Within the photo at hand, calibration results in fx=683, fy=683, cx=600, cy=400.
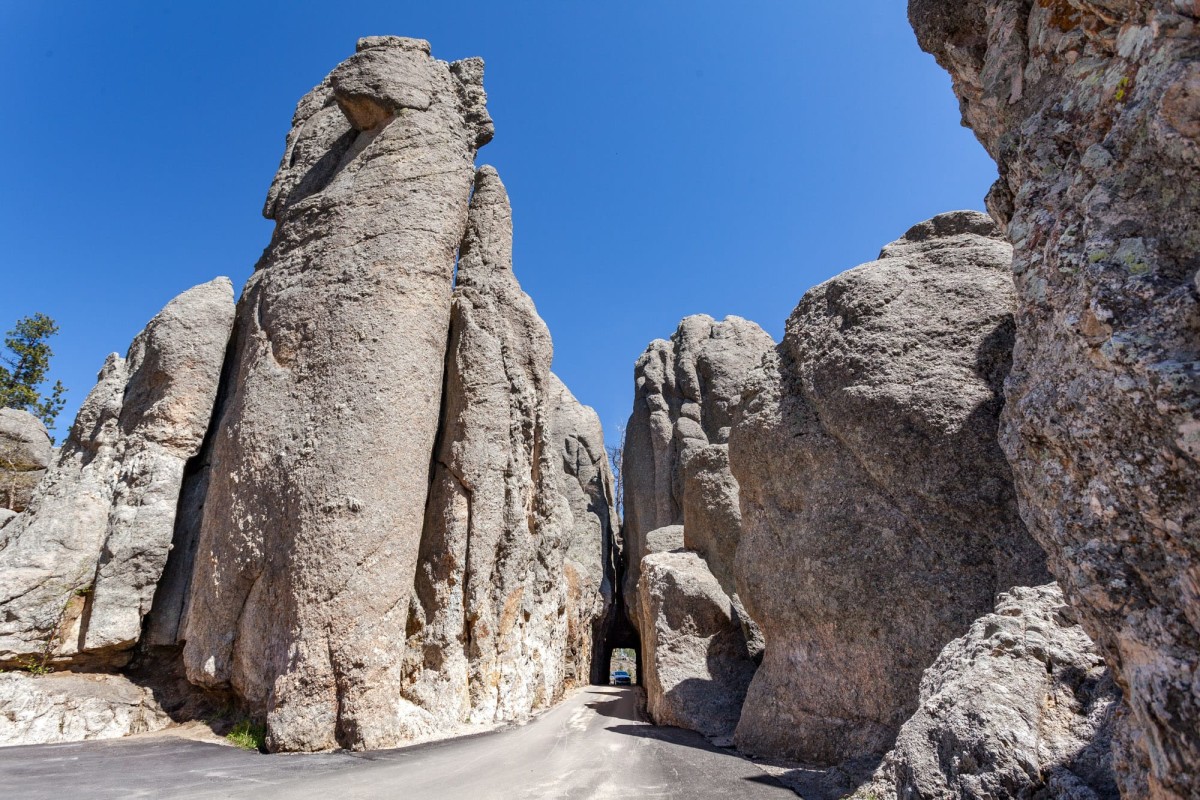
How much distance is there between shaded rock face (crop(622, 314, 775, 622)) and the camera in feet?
68.6

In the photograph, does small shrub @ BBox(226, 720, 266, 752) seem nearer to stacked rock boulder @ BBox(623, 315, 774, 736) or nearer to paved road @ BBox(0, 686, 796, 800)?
paved road @ BBox(0, 686, 796, 800)

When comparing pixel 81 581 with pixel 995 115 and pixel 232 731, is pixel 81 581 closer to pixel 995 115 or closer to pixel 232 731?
pixel 232 731

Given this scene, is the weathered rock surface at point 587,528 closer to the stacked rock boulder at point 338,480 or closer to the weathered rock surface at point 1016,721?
the stacked rock boulder at point 338,480

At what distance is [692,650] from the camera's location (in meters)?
9.07

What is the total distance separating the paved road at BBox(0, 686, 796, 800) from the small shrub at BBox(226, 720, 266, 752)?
18 cm

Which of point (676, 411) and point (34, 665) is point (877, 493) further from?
point (676, 411)

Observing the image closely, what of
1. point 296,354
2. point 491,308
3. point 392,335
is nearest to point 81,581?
point 296,354

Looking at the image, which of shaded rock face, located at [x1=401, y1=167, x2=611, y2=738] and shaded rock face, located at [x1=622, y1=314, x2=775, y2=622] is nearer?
shaded rock face, located at [x1=401, y1=167, x2=611, y2=738]

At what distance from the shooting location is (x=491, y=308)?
9195mm

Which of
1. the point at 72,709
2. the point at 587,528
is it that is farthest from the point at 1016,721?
the point at 587,528

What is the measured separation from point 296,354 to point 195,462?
8.78ft

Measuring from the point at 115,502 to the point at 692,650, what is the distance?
24.7ft

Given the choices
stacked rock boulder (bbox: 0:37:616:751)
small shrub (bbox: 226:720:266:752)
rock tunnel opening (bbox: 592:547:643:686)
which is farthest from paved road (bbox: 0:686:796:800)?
rock tunnel opening (bbox: 592:547:643:686)

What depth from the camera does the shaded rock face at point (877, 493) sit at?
5.10 meters
